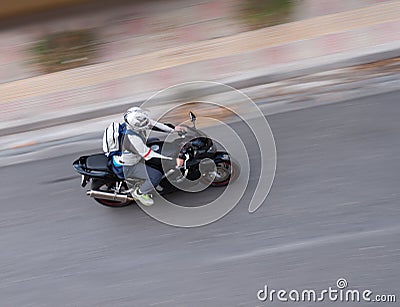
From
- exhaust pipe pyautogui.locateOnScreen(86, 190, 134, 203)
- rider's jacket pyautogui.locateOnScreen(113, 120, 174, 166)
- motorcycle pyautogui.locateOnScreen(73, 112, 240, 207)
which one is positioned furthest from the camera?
exhaust pipe pyautogui.locateOnScreen(86, 190, 134, 203)

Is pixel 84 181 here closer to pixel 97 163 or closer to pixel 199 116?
pixel 97 163

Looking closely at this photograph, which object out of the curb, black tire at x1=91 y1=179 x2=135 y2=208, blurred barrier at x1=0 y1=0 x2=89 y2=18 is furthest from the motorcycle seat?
blurred barrier at x1=0 y1=0 x2=89 y2=18

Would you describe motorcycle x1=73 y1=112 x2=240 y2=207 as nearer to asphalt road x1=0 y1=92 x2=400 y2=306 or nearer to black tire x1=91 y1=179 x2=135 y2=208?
black tire x1=91 y1=179 x2=135 y2=208

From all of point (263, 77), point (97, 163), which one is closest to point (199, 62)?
point (263, 77)

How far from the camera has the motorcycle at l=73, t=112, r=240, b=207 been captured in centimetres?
782

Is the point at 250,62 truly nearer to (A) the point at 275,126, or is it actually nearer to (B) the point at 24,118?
(A) the point at 275,126

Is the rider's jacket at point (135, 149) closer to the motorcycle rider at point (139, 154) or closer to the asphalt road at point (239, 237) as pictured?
the motorcycle rider at point (139, 154)

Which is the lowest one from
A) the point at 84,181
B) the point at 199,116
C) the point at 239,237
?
the point at 239,237

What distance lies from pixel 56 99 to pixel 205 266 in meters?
4.34

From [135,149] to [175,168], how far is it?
0.60m

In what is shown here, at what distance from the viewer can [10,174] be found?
29.8 feet

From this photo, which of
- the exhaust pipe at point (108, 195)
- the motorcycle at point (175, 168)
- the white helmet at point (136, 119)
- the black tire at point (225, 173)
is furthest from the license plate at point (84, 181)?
the black tire at point (225, 173)

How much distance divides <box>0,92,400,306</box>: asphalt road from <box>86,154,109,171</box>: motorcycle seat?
0.71 metres

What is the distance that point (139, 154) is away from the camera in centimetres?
757
